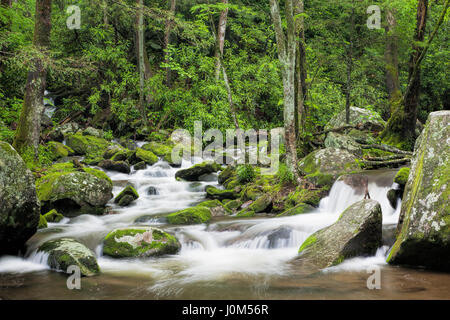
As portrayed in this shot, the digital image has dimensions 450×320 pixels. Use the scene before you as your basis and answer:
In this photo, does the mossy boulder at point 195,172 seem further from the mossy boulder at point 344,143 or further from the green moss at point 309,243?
the green moss at point 309,243

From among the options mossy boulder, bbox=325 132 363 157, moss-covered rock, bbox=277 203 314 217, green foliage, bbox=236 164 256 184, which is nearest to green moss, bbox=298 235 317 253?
moss-covered rock, bbox=277 203 314 217

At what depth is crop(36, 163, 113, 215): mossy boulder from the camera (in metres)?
9.22

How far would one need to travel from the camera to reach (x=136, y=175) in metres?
13.9

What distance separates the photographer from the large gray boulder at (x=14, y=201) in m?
5.44

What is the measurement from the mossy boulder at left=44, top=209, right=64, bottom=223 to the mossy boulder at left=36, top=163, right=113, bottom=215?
0.45 meters

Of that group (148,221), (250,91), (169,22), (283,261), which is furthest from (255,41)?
(283,261)

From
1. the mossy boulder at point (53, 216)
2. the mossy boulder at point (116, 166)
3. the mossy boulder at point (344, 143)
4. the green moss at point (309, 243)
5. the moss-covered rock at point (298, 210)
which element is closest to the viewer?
the green moss at point (309, 243)

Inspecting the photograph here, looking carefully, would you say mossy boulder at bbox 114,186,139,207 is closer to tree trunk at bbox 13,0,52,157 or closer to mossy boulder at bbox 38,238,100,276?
tree trunk at bbox 13,0,52,157

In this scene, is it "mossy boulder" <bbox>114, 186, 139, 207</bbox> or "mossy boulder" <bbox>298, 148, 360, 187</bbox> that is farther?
"mossy boulder" <bbox>114, 186, 139, 207</bbox>

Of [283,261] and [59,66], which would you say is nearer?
[283,261]

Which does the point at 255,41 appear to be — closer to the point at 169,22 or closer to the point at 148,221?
the point at 169,22

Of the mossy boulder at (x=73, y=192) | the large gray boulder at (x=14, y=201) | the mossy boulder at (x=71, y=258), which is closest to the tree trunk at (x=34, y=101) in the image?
the mossy boulder at (x=73, y=192)

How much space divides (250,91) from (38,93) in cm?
1293

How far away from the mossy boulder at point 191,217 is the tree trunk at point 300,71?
5542mm
